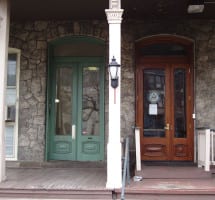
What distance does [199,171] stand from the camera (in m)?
7.98

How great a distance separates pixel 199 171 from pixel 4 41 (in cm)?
446

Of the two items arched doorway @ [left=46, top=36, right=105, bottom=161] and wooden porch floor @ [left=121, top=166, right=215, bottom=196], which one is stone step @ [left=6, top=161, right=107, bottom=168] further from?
wooden porch floor @ [left=121, top=166, right=215, bottom=196]

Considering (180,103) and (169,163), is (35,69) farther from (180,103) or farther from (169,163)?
(169,163)

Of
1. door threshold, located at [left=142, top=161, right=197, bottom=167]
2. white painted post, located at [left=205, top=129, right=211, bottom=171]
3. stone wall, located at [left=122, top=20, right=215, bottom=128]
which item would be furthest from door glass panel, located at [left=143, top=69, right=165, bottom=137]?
white painted post, located at [left=205, top=129, right=211, bottom=171]

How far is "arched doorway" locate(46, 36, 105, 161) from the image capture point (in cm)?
970

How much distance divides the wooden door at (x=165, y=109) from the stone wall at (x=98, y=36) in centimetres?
26

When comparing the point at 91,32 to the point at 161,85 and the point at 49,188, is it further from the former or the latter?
the point at 49,188

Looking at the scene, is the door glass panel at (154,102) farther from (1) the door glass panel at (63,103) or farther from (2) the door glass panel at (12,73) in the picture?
(2) the door glass panel at (12,73)

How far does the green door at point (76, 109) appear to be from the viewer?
382 inches

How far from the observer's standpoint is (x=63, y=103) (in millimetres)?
9922

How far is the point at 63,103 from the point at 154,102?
86.2 inches

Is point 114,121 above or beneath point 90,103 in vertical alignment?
beneath

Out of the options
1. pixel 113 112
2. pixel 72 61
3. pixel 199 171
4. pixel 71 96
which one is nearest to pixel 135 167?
pixel 199 171

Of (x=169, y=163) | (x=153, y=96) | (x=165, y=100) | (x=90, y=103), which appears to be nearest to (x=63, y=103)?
Answer: (x=90, y=103)
